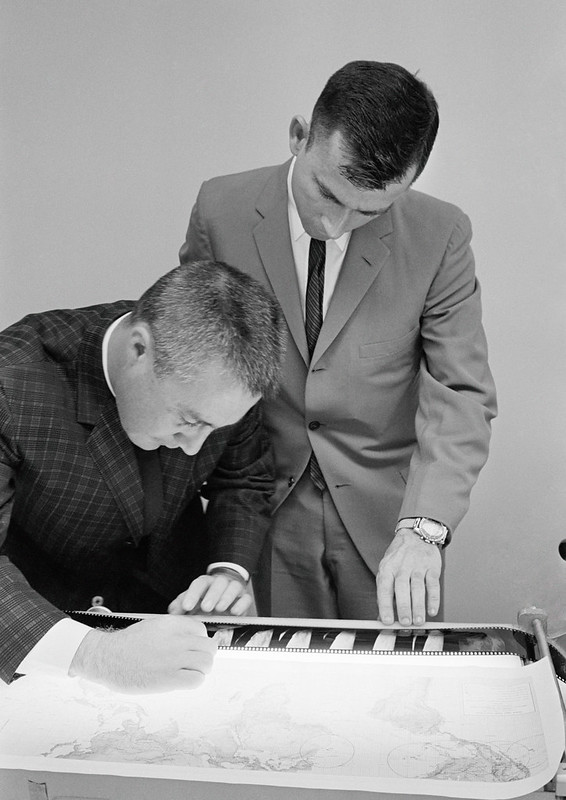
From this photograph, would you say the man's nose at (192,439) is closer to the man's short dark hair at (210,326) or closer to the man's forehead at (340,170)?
the man's short dark hair at (210,326)

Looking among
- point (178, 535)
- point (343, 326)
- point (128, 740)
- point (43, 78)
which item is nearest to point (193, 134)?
point (43, 78)

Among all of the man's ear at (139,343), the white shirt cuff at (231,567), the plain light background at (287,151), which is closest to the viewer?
the man's ear at (139,343)

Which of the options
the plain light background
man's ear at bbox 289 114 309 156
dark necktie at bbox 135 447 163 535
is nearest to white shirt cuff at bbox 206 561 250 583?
dark necktie at bbox 135 447 163 535

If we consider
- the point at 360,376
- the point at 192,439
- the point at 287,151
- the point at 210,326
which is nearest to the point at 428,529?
the point at 360,376

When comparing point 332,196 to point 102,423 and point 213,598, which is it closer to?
point 102,423

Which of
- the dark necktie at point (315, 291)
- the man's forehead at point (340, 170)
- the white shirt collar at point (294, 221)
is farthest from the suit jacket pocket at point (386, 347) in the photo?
the man's forehead at point (340, 170)

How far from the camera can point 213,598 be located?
1677 mm

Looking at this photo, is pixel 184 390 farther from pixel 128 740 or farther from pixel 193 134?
pixel 193 134

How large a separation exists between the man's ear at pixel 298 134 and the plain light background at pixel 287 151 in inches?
48.5

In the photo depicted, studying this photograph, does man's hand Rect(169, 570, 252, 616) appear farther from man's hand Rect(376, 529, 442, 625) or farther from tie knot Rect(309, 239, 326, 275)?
tie knot Rect(309, 239, 326, 275)

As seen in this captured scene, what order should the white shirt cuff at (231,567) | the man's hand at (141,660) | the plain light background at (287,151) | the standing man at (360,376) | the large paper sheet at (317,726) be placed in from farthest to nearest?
1. the plain light background at (287,151)
2. the white shirt cuff at (231,567)
3. the standing man at (360,376)
4. the man's hand at (141,660)
5. the large paper sheet at (317,726)

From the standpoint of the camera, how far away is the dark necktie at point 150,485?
172cm

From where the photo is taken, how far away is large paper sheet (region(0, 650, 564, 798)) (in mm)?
1142

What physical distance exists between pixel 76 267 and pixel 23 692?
6.15ft
